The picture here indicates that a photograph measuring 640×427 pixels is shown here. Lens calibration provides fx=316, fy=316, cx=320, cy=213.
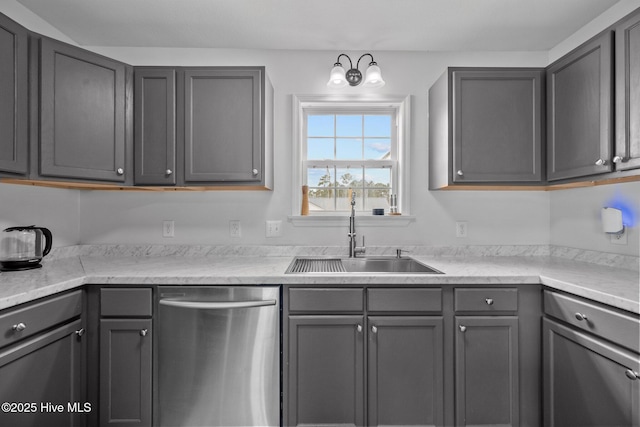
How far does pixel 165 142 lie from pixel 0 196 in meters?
0.93

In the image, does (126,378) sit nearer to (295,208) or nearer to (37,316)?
(37,316)

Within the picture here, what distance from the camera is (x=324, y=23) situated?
2051mm

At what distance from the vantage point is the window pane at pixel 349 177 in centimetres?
249

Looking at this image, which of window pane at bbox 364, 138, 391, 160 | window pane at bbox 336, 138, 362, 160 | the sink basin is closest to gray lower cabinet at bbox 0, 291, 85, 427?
the sink basin

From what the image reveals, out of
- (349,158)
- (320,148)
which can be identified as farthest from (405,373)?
(320,148)

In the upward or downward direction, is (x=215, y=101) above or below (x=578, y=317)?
above

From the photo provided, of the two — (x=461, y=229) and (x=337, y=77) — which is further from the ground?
(x=337, y=77)

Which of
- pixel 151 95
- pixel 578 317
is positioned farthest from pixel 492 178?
pixel 151 95

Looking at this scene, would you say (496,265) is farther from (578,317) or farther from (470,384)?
(470,384)

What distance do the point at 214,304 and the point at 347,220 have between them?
3.73 ft

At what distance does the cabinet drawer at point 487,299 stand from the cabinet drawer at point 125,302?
1594mm

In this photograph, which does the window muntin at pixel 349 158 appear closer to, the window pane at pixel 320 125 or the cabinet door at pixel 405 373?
the window pane at pixel 320 125

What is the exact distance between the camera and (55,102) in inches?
65.9

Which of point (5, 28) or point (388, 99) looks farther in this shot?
point (388, 99)
